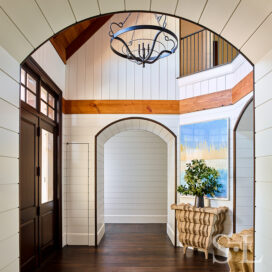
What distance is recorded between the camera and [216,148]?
470 cm

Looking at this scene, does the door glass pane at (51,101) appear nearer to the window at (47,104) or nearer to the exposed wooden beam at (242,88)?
the window at (47,104)

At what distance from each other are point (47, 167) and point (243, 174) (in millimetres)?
3108

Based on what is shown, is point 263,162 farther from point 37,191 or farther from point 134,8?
point 37,191

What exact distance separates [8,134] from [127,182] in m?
5.84

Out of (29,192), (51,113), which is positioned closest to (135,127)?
(51,113)

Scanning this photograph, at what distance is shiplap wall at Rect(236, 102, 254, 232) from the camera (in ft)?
14.0

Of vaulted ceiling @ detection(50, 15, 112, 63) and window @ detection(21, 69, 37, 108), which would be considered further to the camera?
vaulted ceiling @ detection(50, 15, 112, 63)

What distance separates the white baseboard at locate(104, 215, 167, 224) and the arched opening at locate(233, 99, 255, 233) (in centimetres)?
326

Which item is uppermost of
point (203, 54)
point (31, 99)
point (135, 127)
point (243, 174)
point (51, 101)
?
point (203, 54)

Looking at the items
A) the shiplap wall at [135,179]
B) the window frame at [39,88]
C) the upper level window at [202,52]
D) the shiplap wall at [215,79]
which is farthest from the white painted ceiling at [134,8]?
the shiplap wall at [135,179]

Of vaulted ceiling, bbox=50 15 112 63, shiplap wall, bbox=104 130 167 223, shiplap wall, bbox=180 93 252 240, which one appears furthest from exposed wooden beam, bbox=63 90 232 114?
shiplap wall, bbox=104 130 167 223

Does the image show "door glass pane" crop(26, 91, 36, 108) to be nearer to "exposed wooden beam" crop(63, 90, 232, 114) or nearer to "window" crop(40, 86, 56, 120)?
"window" crop(40, 86, 56, 120)

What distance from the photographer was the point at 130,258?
4.52m

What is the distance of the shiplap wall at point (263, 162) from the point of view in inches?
67.2
